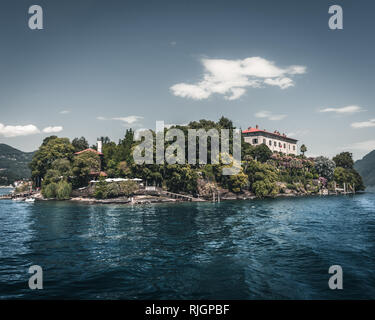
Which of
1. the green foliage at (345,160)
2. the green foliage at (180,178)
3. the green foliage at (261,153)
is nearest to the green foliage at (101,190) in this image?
the green foliage at (180,178)

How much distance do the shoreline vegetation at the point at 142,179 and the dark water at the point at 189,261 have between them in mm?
34442

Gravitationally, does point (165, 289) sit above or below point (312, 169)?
below

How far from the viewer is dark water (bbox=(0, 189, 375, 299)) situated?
36.8ft

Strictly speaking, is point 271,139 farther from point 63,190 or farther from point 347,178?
point 63,190

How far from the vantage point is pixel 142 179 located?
65.2m

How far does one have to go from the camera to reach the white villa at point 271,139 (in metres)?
102

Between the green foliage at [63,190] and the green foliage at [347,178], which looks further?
the green foliage at [347,178]

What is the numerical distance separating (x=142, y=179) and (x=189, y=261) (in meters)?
51.6

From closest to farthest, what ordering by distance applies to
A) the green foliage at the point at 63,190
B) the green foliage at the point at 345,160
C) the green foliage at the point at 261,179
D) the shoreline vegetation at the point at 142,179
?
1. the shoreline vegetation at the point at 142,179
2. the green foliage at the point at 63,190
3. the green foliage at the point at 261,179
4. the green foliage at the point at 345,160

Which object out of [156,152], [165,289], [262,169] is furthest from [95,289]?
[262,169]

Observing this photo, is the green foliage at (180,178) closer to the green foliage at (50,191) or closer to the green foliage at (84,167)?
the green foliage at (84,167)

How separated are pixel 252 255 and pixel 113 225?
17682 mm

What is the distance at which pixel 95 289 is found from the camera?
1138 cm
